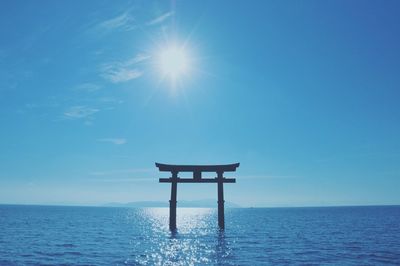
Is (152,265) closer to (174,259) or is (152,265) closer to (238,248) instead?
(174,259)

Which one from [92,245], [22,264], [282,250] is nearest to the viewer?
[22,264]

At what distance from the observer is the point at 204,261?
19.3m

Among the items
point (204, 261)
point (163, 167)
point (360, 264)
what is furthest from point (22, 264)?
point (360, 264)

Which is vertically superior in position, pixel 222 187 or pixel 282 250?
pixel 222 187

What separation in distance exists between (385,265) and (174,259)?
482 inches

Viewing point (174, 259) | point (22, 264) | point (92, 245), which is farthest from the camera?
point (92, 245)

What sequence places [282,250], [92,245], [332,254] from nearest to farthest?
[332,254], [282,250], [92,245]


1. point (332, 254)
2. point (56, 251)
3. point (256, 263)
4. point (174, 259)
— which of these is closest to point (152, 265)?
point (174, 259)

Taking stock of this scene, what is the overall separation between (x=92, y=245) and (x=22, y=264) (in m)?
8.66

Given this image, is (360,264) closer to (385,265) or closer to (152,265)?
(385,265)

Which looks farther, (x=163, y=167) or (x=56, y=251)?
(x=163, y=167)

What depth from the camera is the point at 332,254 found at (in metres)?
22.3

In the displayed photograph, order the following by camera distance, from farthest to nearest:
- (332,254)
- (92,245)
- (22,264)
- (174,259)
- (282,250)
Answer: (92,245) → (282,250) → (332,254) → (174,259) → (22,264)

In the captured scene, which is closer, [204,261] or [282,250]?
[204,261]
